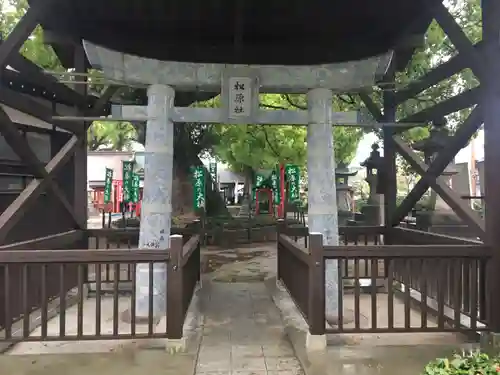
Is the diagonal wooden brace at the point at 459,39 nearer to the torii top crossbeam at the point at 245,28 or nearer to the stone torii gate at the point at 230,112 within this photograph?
the torii top crossbeam at the point at 245,28

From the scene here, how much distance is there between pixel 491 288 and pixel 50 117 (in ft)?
19.4

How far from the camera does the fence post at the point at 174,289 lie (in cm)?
451

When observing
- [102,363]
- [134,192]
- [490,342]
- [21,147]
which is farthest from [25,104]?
[134,192]

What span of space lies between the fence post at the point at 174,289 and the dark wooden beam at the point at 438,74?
395cm

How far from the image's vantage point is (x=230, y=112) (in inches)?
247

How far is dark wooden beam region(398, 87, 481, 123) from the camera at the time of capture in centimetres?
510

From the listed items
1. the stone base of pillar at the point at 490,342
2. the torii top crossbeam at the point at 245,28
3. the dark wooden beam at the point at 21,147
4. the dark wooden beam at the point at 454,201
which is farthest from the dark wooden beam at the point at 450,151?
the dark wooden beam at the point at 21,147

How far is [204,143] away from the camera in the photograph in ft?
60.0

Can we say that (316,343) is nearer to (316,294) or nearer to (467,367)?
(316,294)

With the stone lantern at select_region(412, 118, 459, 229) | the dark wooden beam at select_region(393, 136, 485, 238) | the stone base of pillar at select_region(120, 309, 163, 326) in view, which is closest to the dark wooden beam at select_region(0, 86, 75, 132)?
the stone base of pillar at select_region(120, 309, 163, 326)

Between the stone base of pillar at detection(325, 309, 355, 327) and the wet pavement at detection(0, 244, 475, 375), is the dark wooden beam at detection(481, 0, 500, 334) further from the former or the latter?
the stone base of pillar at detection(325, 309, 355, 327)

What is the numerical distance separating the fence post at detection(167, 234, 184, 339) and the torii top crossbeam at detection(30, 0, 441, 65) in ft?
10.5

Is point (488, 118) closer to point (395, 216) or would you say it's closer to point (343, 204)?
point (395, 216)

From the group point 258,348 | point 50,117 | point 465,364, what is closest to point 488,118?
point 465,364
